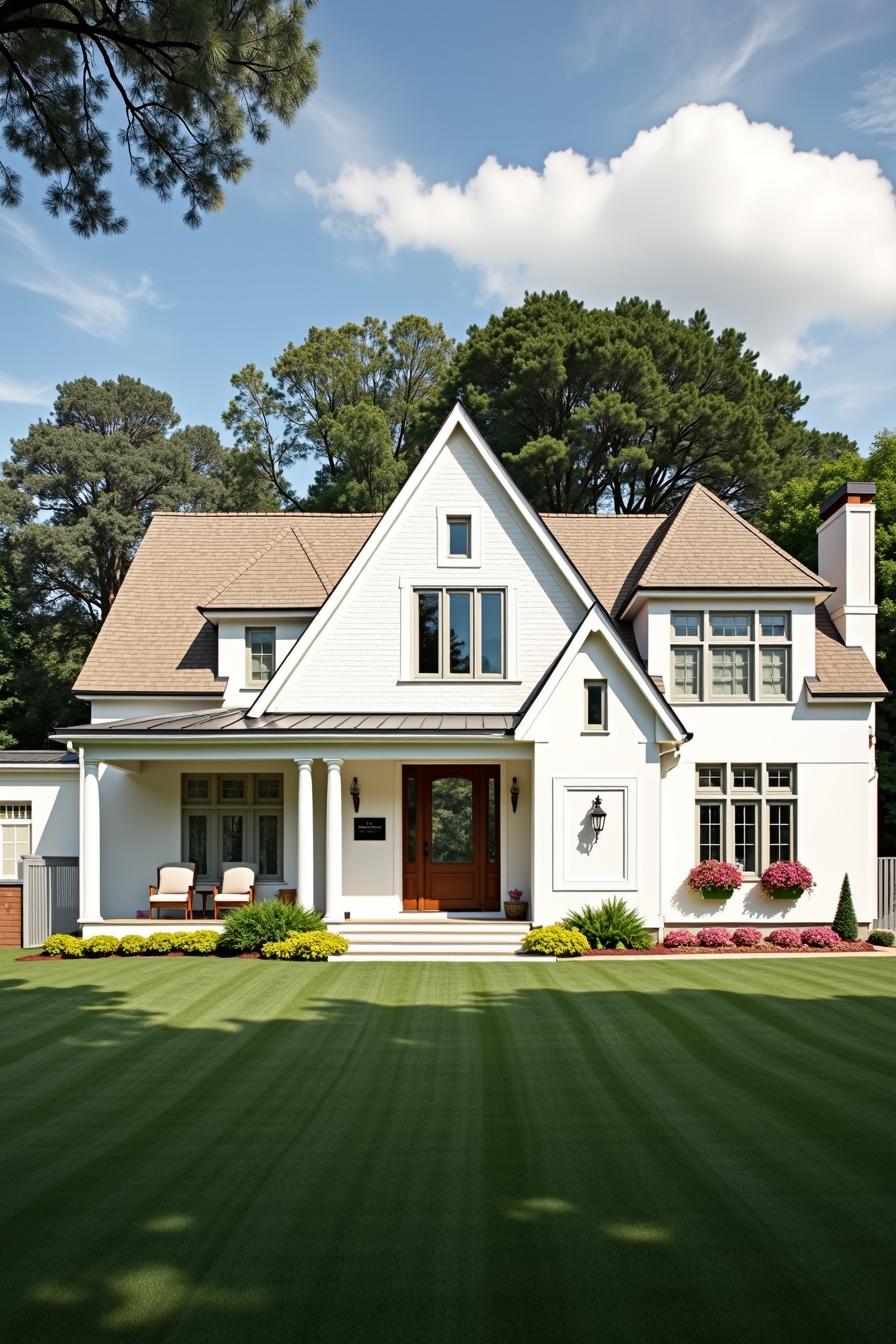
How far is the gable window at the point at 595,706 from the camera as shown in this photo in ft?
57.6

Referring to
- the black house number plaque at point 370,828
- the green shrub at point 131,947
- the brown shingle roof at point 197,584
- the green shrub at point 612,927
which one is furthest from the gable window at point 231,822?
the green shrub at point 612,927

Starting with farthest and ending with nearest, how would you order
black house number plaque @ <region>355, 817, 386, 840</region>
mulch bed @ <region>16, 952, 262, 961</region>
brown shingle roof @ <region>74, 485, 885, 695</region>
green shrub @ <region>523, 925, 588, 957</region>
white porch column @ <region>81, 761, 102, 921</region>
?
1. brown shingle roof @ <region>74, 485, 885, 695</region>
2. black house number plaque @ <region>355, 817, 386, 840</region>
3. white porch column @ <region>81, 761, 102, 921</region>
4. green shrub @ <region>523, 925, 588, 957</region>
5. mulch bed @ <region>16, 952, 262, 961</region>

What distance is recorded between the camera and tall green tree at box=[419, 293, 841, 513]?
36.5m

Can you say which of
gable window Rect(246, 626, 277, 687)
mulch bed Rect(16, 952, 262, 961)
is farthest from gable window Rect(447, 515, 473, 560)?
mulch bed Rect(16, 952, 262, 961)

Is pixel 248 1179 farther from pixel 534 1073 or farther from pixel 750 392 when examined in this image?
pixel 750 392

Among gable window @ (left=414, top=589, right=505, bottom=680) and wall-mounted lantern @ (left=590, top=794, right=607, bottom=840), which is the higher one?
gable window @ (left=414, top=589, right=505, bottom=680)

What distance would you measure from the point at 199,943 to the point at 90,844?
114 inches

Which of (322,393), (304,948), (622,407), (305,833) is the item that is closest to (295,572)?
(305,833)

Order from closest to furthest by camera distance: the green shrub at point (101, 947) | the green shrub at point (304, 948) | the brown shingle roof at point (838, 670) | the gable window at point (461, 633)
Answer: the green shrub at point (304, 948) < the green shrub at point (101, 947) < the brown shingle roof at point (838, 670) < the gable window at point (461, 633)

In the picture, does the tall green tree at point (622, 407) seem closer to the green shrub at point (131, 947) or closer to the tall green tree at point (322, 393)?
the tall green tree at point (322, 393)

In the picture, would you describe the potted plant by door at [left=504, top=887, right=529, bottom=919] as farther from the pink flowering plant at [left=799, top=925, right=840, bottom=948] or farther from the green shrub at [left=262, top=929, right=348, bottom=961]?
the pink flowering plant at [left=799, top=925, right=840, bottom=948]

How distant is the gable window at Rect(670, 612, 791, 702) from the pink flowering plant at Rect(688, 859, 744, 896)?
10.5 feet

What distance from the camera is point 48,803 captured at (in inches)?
782

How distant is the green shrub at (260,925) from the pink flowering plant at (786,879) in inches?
330
